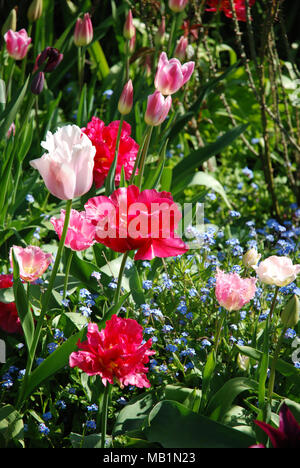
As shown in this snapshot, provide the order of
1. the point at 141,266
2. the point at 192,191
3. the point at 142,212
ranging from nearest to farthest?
the point at 142,212
the point at 141,266
the point at 192,191

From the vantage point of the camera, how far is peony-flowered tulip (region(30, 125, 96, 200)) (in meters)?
1.10

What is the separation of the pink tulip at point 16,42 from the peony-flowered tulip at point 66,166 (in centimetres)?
102

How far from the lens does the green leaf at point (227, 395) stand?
1321 mm

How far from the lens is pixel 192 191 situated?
269cm

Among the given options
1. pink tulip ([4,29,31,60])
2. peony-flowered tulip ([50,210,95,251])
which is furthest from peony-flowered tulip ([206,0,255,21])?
peony-flowered tulip ([50,210,95,251])

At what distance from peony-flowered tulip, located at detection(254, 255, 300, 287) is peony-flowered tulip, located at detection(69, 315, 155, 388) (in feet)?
1.01

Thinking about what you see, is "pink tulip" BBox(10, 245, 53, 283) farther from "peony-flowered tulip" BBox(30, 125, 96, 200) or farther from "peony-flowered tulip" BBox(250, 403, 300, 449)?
"peony-flowered tulip" BBox(250, 403, 300, 449)

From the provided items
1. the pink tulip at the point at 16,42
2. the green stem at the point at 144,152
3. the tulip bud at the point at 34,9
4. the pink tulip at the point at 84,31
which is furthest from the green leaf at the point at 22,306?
the tulip bud at the point at 34,9

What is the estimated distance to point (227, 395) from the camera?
133 cm

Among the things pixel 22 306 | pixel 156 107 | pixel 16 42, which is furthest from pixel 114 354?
pixel 16 42
